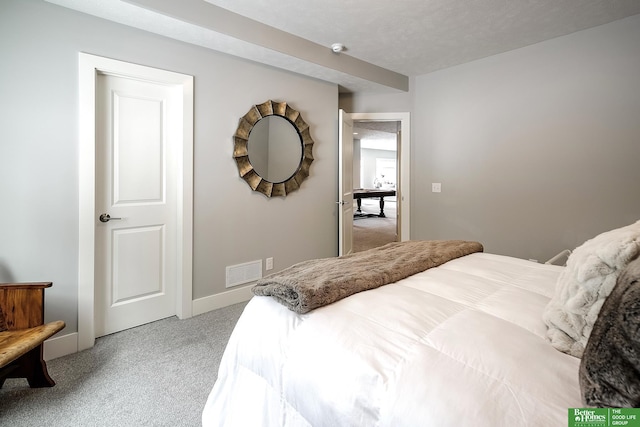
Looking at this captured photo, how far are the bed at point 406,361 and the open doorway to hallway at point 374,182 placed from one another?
214 inches

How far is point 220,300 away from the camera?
287cm

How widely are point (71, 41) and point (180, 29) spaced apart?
698 millimetres

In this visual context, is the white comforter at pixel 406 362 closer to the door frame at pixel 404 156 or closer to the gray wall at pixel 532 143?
the gray wall at pixel 532 143

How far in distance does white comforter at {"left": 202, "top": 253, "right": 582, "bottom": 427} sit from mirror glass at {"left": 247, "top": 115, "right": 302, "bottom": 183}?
6.79ft

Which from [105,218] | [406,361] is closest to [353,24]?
[105,218]

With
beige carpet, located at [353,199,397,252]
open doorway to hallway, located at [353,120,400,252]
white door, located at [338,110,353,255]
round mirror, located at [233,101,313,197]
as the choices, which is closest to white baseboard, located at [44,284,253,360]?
round mirror, located at [233,101,313,197]

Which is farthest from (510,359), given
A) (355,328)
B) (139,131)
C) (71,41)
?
(71,41)

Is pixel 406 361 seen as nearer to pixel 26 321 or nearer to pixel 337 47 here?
pixel 26 321

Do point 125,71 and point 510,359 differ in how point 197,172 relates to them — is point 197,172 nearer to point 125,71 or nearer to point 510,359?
point 125,71

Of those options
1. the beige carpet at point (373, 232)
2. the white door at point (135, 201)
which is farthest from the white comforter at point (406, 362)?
the beige carpet at point (373, 232)

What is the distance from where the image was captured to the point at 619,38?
8.38 ft

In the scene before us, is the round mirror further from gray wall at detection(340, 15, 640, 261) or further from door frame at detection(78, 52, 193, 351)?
gray wall at detection(340, 15, 640, 261)

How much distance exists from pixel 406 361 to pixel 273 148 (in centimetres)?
268

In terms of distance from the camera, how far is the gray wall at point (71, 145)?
6.31 ft
